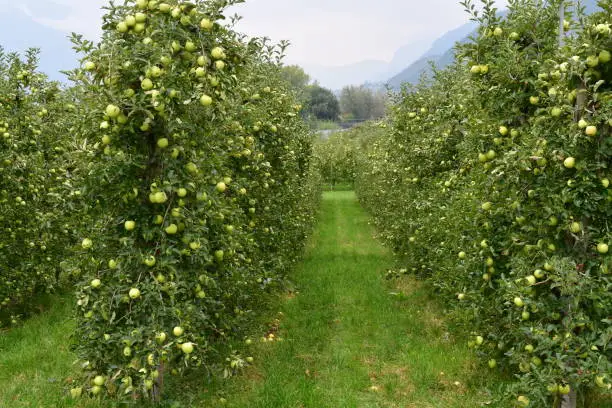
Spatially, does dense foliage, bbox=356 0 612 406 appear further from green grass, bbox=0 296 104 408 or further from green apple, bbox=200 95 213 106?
green grass, bbox=0 296 104 408

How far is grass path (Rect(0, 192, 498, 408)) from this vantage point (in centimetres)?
491

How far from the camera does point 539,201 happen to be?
3855 millimetres

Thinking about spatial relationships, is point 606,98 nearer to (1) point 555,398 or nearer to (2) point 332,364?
(1) point 555,398

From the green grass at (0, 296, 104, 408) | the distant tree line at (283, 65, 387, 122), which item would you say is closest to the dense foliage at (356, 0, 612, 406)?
the green grass at (0, 296, 104, 408)

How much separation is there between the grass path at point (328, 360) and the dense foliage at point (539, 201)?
31.5 inches

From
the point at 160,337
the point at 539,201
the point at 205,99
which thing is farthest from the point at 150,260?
the point at 539,201

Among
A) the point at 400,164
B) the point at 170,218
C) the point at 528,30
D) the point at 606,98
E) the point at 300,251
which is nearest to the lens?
the point at 606,98

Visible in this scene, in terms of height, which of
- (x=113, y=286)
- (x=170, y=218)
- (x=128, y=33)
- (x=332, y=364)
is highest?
(x=128, y=33)

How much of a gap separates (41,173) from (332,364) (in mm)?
5023

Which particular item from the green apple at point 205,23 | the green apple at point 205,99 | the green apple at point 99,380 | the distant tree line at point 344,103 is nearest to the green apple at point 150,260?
the green apple at point 99,380

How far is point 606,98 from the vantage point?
335cm

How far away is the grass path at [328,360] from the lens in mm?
4906

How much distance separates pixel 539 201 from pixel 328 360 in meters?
3.23

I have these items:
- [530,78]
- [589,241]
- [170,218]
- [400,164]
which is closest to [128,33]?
[170,218]
